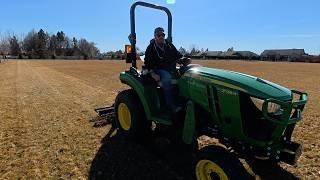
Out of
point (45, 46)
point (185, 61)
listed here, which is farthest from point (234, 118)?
point (45, 46)

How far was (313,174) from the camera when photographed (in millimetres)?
5164

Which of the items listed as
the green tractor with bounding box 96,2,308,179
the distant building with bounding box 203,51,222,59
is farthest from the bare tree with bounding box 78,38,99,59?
the green tractor with bounding box 96,2,308,179

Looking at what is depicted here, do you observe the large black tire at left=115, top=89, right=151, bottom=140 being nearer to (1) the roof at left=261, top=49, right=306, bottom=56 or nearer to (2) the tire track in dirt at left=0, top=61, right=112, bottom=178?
(2) the tire track in dirt at left=0, top=61, right=112, bottom=178

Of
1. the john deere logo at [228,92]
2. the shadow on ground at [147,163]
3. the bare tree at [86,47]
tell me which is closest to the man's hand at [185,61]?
the john deere logo at [228,92]

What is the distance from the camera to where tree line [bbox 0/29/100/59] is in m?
112

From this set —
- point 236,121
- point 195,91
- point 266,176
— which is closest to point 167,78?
point 195,91

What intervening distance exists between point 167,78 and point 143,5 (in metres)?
1.88

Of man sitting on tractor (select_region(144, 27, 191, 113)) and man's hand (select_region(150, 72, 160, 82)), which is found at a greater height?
man sitting on tractor (select_region(144, 27, 191, 113))

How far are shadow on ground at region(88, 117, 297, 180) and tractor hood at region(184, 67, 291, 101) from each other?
4.03 ft

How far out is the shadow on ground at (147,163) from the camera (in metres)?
5.10

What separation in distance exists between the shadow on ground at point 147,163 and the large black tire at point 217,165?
622mm

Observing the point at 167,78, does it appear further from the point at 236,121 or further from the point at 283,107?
the point at 283,107

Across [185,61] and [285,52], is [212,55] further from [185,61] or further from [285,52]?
[185,61]

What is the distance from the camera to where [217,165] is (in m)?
4.18
